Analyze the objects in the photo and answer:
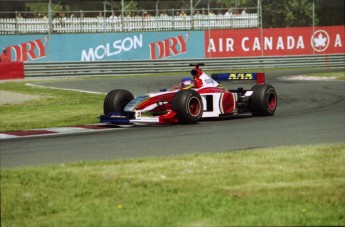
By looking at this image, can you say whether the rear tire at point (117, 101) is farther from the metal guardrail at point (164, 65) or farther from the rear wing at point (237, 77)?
the metal guardrail at point (164, 65)

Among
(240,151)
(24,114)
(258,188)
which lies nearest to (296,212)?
(258,188)

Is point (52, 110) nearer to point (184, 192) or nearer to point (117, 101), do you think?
point (117, 101)

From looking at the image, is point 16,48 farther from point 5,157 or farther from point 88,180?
point 88,180

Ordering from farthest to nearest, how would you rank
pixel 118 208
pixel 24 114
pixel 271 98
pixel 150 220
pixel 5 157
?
pixel 24 114 → pixel 271 98 → pixel 5 157 → pixel 118 208 → pixel 150 220

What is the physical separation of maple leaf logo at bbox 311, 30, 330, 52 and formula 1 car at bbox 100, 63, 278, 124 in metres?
24.0

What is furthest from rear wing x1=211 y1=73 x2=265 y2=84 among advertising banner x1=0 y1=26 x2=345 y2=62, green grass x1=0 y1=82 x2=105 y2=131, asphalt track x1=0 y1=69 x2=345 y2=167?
advertising banner x1=0 y1=26 x2=345 y2=62

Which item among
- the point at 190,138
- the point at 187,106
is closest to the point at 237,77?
the point at 187,106

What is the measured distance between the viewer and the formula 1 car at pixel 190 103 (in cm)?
1614

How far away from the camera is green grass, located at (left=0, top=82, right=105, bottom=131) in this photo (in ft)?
57.5

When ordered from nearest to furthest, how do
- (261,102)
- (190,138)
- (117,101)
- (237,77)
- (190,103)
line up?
(190,138), (190,103), (117,101), (261,102), (237,77)

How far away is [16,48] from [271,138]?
23603mm

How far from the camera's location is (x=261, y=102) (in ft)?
58.8

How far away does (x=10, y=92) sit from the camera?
2714 centimetres

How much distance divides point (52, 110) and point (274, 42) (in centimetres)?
2219
